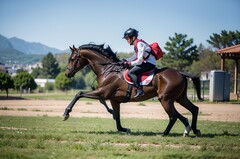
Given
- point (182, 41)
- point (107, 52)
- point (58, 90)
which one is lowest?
point (58, 90)

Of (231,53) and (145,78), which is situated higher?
(231,53)

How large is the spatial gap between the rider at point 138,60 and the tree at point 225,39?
6057 cm

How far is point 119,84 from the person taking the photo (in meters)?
11.8

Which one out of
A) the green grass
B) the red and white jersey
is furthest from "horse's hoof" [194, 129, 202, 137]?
the red and white jersey

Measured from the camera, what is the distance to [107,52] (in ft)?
42.1

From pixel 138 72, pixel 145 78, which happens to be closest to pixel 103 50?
pixel 138 72

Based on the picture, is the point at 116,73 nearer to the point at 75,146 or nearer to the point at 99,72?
the point at 99,72

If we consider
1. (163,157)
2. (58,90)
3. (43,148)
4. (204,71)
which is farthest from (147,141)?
(58,90)

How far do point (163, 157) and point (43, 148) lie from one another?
299cm

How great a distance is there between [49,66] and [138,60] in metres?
139

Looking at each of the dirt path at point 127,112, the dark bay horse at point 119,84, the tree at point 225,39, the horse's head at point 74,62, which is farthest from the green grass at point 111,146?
the tree at point 225,39

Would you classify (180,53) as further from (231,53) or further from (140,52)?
(140,52)

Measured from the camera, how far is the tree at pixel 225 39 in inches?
2731

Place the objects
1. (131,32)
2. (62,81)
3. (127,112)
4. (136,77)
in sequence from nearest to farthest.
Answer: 1. (136,77)
2. (131,32)
3. (127,112)
4. (62,81)
